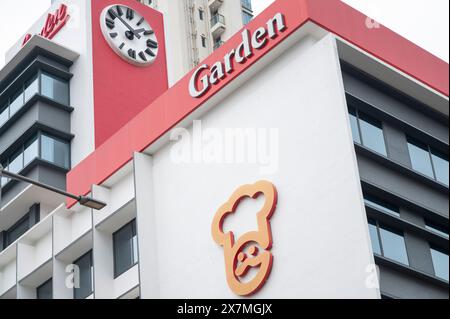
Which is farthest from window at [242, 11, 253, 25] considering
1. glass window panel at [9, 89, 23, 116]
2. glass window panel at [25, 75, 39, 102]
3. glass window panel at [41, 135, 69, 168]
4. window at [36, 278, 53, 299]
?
window at [36, 278, 53, 299]

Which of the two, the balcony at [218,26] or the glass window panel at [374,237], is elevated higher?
the balcony at [218,26]

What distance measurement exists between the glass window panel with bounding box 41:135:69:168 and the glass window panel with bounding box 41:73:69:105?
2.39m

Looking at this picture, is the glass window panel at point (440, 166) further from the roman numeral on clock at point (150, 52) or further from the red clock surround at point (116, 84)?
the roman numeral on clock at point (150, 52)

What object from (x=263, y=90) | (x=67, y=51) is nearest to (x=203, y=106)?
(x=263, y=90)

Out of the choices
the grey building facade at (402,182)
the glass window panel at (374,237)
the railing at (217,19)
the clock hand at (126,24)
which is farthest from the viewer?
the railing at (217,19)

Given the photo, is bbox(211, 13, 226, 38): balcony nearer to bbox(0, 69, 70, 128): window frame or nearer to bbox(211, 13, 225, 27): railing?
bbox(211, 13, 225, 27): railing

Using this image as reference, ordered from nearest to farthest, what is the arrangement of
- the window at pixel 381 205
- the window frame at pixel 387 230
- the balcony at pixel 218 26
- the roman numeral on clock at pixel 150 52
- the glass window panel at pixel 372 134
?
the window frame at pixel 387 230 → the window at pixel 381 205 → the glass window panel at pixel 372 134 → the roman numeral on clock at pixel 150 52 → the balcony at pixel 218 26

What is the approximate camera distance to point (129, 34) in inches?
1868

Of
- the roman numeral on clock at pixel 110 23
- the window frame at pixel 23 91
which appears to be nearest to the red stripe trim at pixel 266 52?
the window frame at pixel 23 91

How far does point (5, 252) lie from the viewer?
4003cm

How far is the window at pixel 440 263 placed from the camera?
90.2ft
